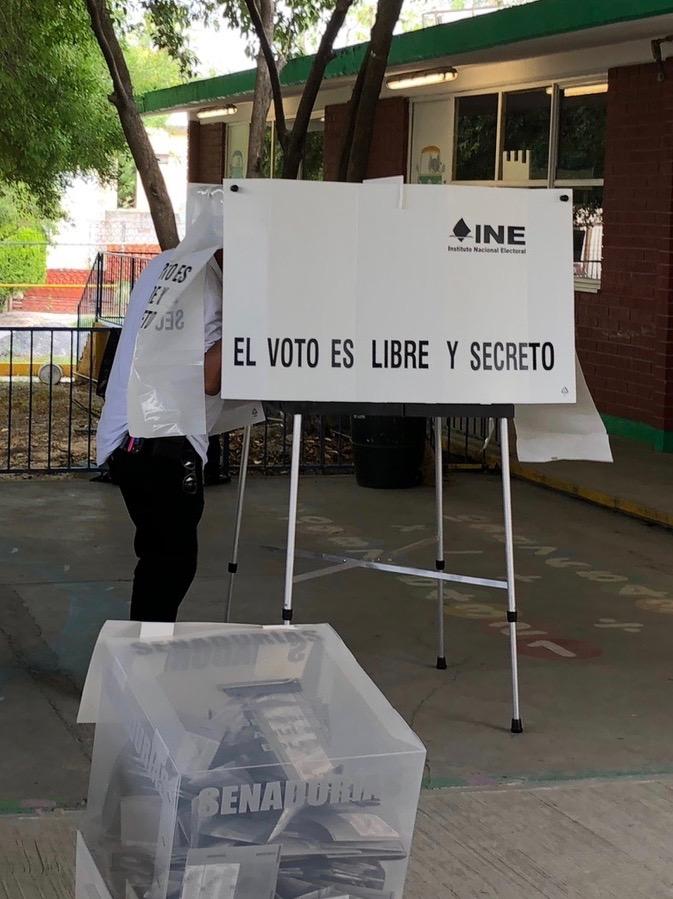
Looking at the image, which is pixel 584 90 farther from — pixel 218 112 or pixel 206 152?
pixel 206 152

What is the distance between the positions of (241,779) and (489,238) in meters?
3.02

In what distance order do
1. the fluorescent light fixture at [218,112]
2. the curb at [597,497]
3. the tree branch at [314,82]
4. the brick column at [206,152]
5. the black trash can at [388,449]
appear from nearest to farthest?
1. the curb at [597,497]
2. the black trash can at [388,449]
3. the tree branch at [314,82]
4. the fluorescent light fixture at [218,112]
5. the brick column at [206,152]

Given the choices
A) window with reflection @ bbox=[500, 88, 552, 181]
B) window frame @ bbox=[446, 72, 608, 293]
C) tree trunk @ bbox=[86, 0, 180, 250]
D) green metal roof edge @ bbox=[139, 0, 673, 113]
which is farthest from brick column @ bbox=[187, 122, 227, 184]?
tree trunk @ bbox=[86, 0, 180, 250]

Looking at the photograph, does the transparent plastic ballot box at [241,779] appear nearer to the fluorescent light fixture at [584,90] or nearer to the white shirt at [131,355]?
the white shirt at [131,355]

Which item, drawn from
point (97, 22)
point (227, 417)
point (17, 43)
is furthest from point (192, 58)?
point (227, 417)

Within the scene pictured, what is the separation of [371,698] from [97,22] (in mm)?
11455

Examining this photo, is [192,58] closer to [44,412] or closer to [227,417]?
[44,412]


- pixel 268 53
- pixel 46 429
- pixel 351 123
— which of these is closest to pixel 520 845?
pixel 351 123

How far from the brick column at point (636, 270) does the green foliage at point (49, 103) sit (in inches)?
285

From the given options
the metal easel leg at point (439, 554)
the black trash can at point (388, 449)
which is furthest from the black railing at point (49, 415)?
the metal easel leg at point (439, 554)

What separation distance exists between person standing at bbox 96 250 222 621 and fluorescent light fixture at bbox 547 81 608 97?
31.8 feet

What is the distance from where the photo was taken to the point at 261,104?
45.9 ft

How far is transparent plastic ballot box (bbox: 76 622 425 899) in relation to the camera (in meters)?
2.33

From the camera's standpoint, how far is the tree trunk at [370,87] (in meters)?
11.1
